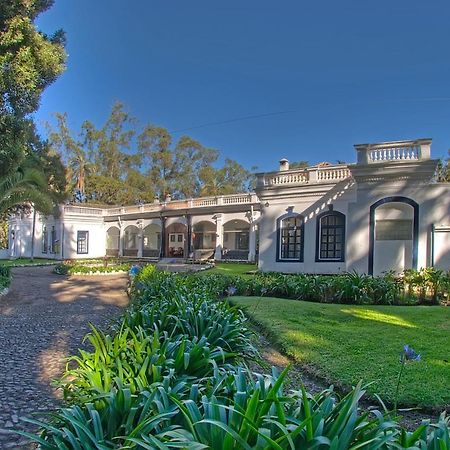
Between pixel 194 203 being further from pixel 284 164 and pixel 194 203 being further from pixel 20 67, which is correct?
pixel 20 67

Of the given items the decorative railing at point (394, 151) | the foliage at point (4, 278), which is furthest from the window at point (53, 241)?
the decorative railing at point (394, 151)

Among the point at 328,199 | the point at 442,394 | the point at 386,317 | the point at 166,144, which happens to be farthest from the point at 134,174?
the point at 442,394

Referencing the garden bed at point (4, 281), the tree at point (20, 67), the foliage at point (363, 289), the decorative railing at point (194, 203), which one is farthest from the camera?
the decorative railing at point (194, 203)

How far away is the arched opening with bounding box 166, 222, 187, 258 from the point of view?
33031 millimetres

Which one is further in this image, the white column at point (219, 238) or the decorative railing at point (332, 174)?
the white column at point (219, 238)

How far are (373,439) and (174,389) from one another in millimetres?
1201

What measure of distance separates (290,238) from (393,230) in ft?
14.2

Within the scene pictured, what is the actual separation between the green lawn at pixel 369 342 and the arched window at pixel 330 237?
7468 millimetres

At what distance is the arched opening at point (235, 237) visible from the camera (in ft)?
93.3

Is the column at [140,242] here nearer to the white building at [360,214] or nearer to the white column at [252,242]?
the white column at [252,242]

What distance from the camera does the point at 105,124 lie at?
45.1m

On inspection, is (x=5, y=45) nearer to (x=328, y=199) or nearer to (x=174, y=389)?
(x=174, y=389)

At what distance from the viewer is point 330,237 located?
648 inches

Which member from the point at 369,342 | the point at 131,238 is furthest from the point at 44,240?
the point at 369,342
